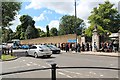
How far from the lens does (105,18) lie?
2923 inches

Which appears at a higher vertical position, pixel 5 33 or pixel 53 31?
pixel 53 31

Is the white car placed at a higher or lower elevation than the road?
higher

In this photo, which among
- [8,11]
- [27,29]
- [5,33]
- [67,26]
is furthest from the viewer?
[67,26]

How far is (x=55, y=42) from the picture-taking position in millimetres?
67375

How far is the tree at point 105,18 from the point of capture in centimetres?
7234

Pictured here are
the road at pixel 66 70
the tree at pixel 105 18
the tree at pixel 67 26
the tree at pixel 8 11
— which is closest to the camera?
the road at pixel 66 70

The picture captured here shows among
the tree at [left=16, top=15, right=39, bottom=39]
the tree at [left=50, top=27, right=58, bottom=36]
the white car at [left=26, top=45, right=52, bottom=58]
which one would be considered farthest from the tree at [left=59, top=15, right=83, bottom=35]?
the white car at [left=26, top=45, right=52, bottom=58]

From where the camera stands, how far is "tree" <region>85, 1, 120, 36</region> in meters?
72.3

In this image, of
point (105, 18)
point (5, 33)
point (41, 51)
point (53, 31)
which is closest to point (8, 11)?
point (41, 51)

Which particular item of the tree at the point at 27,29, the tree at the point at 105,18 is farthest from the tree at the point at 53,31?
the tree at the point at 105,18

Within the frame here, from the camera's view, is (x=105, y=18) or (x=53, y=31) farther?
(x=53, y=31)

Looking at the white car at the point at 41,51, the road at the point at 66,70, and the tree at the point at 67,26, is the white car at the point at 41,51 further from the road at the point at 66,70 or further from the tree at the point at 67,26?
the tree at the point at 67,26

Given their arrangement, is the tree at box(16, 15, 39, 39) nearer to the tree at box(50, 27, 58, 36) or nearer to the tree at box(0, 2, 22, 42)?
the tree at box(50, 27, 58, 36)

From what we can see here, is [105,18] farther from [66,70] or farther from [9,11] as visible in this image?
[66,70]
